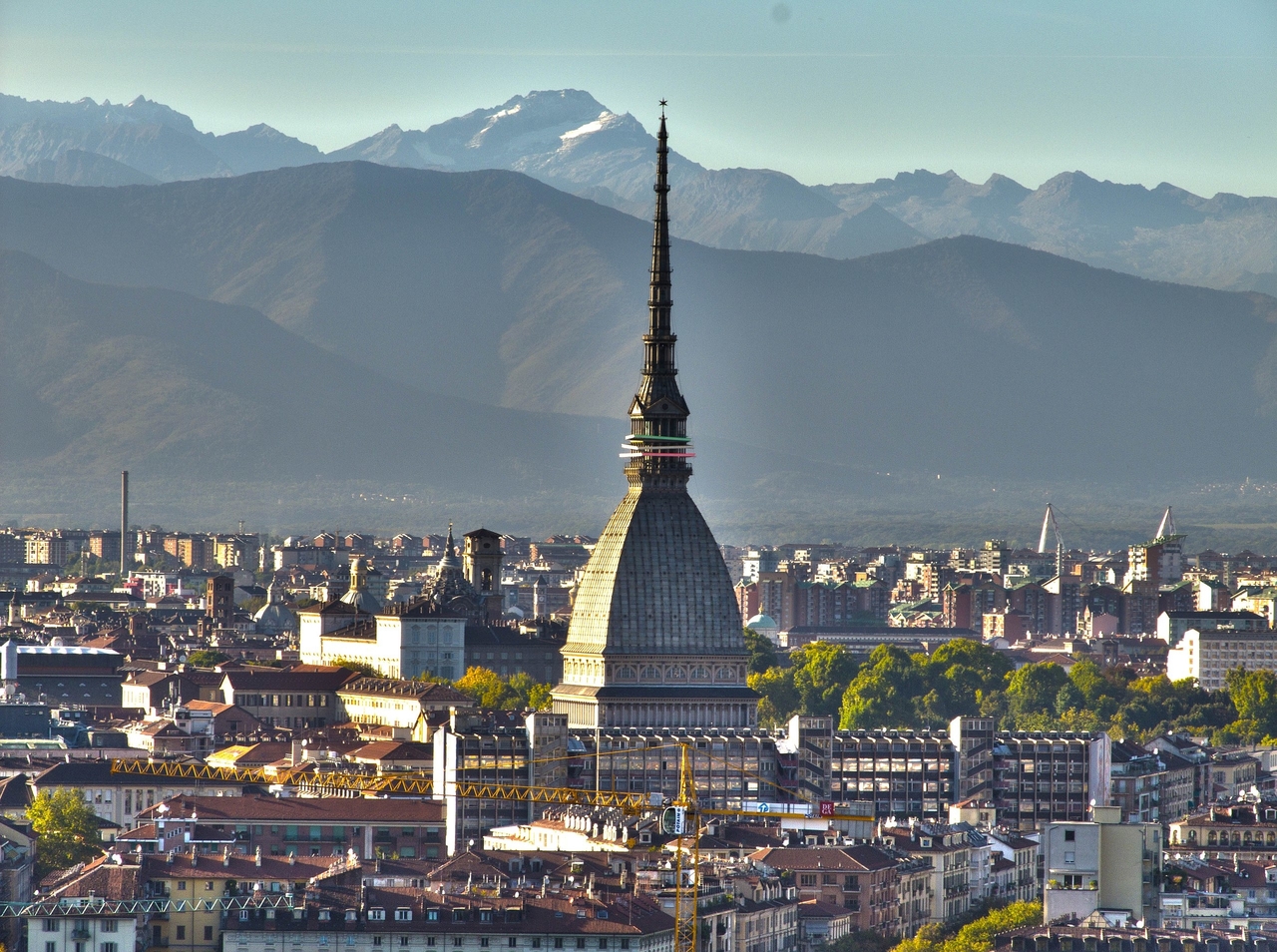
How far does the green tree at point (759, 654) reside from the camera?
173875 millimetres

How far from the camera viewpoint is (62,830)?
8731 cm

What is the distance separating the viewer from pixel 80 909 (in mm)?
67125

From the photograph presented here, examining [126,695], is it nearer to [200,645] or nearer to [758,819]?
[200,645]

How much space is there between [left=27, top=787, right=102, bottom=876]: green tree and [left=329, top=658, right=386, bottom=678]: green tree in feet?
167

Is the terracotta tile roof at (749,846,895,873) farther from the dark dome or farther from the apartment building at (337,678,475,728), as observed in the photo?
the dark dome

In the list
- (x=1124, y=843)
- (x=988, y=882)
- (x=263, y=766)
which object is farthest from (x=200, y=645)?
(x=1124, y=843)

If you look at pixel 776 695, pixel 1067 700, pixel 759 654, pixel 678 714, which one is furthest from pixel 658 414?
pixel 759 654

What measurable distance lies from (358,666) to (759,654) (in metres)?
33.0

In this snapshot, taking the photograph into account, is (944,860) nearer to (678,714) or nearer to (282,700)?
(678,714)

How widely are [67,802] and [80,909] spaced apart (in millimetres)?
24909

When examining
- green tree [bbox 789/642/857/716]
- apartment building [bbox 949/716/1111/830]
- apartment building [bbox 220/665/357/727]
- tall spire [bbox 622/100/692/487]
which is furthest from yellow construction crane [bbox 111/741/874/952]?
green tree [bbox 789/642/857/716]

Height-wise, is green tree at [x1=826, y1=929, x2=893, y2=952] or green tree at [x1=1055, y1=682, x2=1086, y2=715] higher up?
green tree at [x1=1055, y1=682, x2=1086, y2=715]

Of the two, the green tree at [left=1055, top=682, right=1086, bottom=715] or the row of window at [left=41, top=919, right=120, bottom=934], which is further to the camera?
the green tree at [left=1055, top=682, right=1086, bottom=715]

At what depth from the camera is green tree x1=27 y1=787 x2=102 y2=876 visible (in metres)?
84.6
